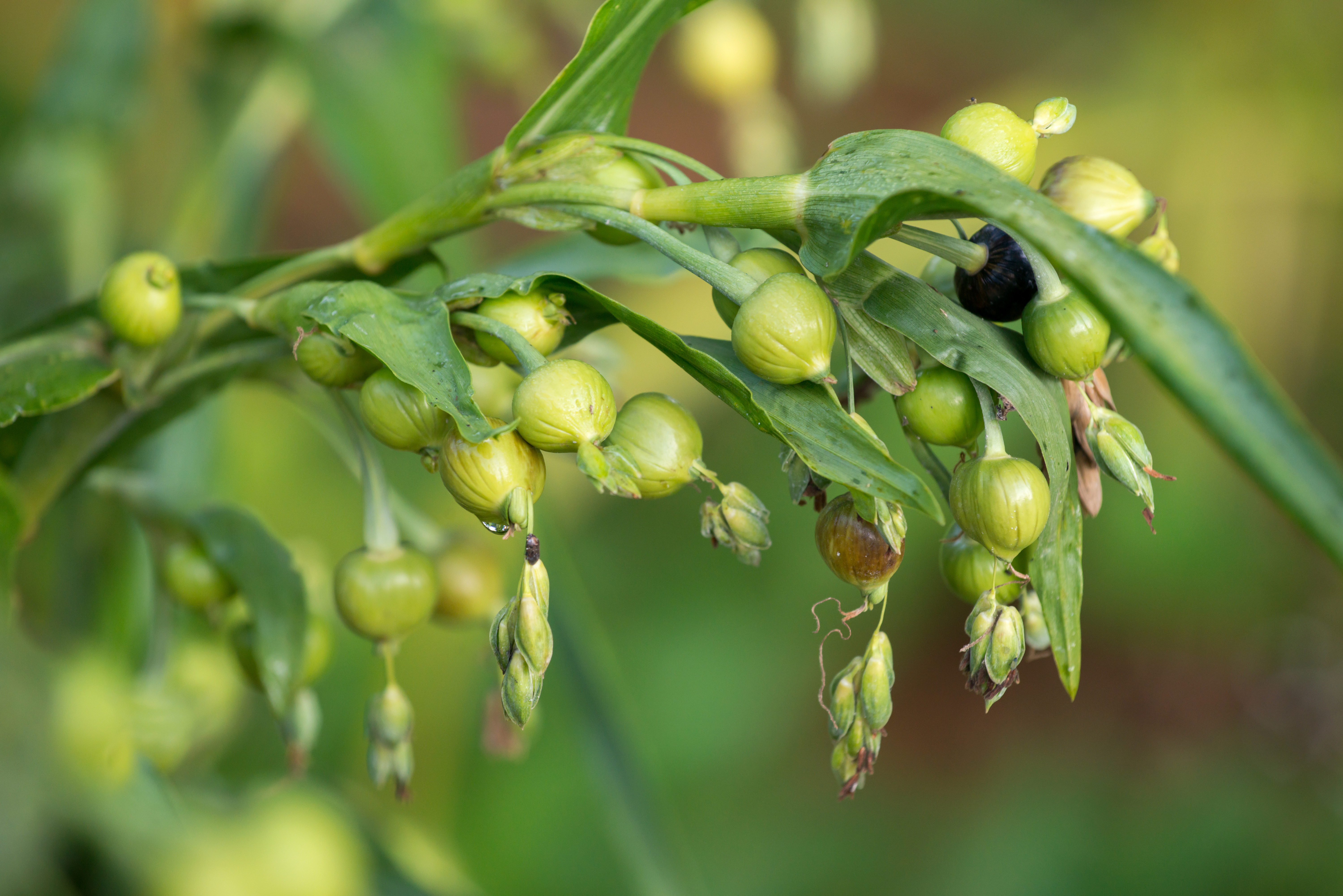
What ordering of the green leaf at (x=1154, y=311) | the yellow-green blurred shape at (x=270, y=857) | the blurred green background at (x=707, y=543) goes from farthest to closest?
1. the blurred green background at (x=707, y=543)
2. the yellow-green blurred shape at (x=270, y=857)
3. the green leaf at (x=1154, y=311)

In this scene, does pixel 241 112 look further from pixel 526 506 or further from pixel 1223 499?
pixel 1223 499

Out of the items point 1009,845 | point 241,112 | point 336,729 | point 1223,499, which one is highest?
point 241,112

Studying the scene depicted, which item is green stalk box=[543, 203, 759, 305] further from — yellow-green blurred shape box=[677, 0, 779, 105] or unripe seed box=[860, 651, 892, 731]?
yellow-green blurred shape box=[677, 0, 779, 105]

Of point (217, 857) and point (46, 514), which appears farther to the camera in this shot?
point (46, 514)

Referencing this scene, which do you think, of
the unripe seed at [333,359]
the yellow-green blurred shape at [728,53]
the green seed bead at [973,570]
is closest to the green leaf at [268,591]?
the unripe seed at [333,359]

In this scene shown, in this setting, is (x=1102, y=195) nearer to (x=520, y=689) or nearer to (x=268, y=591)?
(x=520, y=689)

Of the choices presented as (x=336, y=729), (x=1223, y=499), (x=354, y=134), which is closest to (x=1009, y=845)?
(x=1223, y=499)

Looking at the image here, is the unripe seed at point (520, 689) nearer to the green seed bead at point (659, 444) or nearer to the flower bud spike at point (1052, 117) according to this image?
the green seed bead at point (659, 444)

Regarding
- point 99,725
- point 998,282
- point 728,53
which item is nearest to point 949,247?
point 998,282

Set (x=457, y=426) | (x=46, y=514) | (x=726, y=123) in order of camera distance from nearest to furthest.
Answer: (x=457, y=426), (x=46, y=514), (x=726, y=123)
